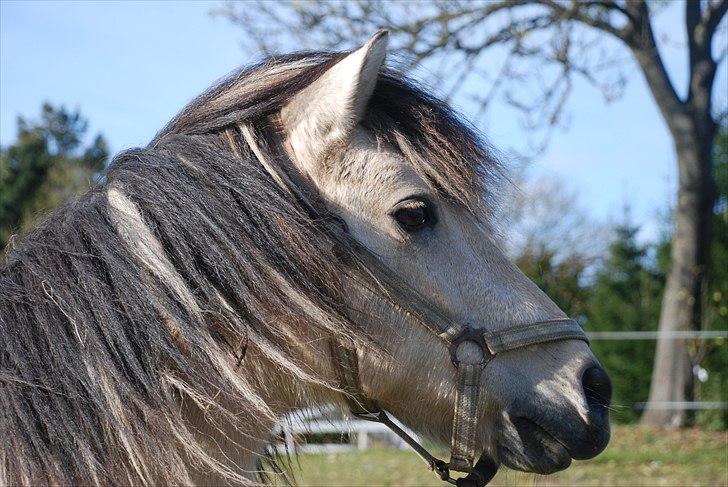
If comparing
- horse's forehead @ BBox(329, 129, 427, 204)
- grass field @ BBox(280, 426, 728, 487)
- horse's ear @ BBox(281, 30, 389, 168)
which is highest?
horse's ear @ BBox(281, 30, 389, 168)

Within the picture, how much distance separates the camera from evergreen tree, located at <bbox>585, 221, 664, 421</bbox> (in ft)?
44.0

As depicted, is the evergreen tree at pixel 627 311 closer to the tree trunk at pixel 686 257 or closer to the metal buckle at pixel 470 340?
the tree trunk at pixel 686 257

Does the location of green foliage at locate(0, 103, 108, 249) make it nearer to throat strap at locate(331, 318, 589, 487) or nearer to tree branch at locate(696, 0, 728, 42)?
tree branch at locate(696, 0, 728, 42)

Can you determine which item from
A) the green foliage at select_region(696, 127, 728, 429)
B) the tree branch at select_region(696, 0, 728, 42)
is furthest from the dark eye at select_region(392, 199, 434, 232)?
the tree branch at select_region(696, 0, 728, 42)

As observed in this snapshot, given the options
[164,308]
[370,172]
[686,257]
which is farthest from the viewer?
[686,257]

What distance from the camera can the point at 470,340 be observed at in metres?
1.85

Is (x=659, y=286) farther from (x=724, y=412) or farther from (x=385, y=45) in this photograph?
(x=385, y=45)

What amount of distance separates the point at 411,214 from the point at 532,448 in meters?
0.67

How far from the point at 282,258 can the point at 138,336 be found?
36 cm

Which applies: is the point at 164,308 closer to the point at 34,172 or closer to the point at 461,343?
the point at 461,343

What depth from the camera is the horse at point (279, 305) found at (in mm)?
1612

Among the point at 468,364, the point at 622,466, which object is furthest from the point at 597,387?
the point at 622,466

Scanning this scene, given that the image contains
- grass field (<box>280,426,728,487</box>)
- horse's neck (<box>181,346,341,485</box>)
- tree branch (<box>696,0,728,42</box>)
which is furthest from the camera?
tree branch (<box>696,0,728,42</box>)

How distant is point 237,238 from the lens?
1.75 metres
